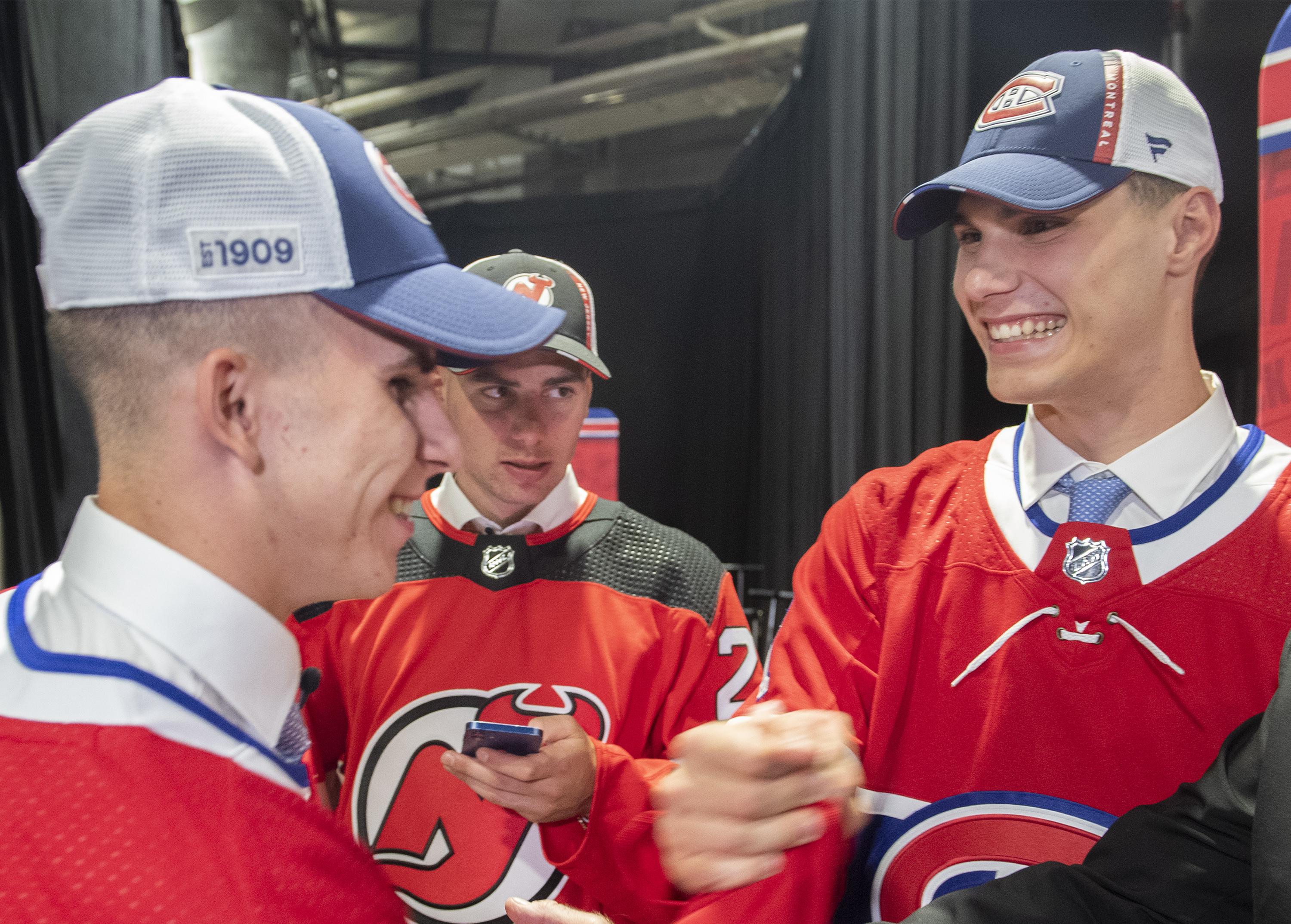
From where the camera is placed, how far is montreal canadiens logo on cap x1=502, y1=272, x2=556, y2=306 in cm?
164

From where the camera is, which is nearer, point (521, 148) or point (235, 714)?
point (235, 714)

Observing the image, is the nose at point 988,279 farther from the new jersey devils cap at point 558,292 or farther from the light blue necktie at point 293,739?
the light blue necktie at point 293,739

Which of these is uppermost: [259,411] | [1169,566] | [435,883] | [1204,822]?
[259,411]

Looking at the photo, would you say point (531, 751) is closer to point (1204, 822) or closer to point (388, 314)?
point (388, 314)

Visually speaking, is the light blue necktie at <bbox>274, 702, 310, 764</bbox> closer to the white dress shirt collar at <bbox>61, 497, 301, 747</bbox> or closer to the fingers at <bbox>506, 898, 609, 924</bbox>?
the white dress shirt collar at <bbox>61, 497, 301, 747</bbox>

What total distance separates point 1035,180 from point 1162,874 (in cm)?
77

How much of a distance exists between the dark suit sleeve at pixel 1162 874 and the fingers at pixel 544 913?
488 mm

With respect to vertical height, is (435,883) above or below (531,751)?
below

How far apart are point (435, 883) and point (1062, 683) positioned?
1.00 m

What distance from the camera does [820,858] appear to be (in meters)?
0.95

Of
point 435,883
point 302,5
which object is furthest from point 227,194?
point 302,5

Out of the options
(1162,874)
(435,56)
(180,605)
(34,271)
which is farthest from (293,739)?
(435,56)

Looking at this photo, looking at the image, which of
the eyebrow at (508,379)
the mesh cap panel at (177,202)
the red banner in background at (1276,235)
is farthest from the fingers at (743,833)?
the red banner in background at (1276,235)

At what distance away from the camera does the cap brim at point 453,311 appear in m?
0.77
